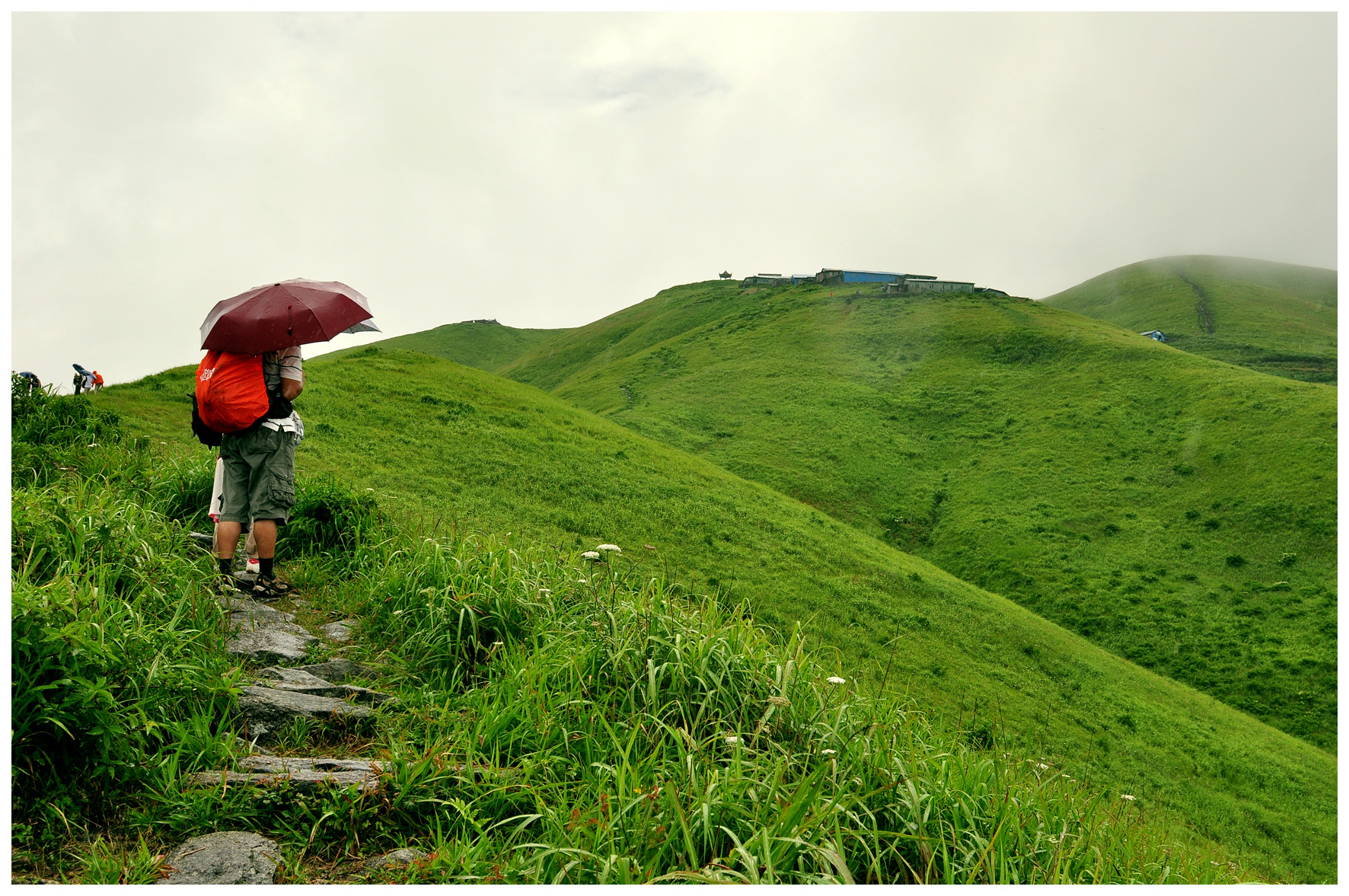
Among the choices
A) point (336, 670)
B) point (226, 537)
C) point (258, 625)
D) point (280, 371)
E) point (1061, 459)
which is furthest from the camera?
point (1061, 459)

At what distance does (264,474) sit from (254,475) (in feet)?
0.46

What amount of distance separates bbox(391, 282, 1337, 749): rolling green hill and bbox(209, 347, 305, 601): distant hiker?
26729mm

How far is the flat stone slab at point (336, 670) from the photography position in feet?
20.2

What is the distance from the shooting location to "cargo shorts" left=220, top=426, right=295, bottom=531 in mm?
7387

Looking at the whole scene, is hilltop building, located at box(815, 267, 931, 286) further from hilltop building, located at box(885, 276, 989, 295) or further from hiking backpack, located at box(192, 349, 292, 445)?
hiking backpack, located at box(192, 349, 292, 445)

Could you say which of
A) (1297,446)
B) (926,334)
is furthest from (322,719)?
(926,334)

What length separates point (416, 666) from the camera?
259 inches

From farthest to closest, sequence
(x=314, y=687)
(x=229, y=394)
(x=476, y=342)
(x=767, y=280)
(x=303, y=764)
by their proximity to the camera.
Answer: (x=476, y=342) < (x=767, y=280) < (x=229, y=394) < (x=314, y=687) < (x=303, y=764)

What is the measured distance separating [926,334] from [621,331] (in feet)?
140

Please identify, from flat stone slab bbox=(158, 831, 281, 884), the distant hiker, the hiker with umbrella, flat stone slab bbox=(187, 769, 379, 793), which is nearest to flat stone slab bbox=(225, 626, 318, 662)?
the hiker with umbrella

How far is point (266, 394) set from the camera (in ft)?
24.2

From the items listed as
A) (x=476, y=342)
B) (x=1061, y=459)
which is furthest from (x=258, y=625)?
(x=476, y=342)

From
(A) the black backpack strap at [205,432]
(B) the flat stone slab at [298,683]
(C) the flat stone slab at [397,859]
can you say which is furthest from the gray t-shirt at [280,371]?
(C) the flat stone slab at [397,859]

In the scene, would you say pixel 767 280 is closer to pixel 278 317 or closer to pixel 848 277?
pixel 848 277
